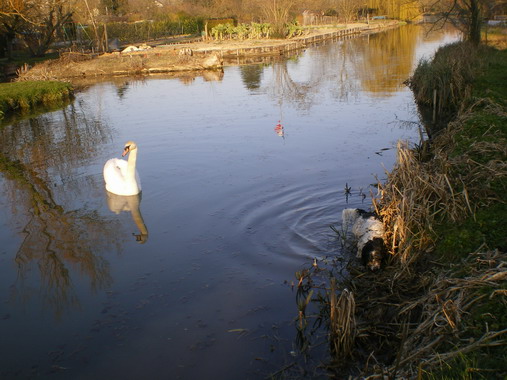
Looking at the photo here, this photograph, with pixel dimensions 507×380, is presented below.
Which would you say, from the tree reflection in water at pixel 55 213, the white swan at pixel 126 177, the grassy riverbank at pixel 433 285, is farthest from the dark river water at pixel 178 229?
the grassy riverbank at pixel 433 285

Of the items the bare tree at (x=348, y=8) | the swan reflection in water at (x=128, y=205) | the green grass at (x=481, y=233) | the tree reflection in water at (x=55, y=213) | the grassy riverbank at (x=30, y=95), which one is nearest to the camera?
the green grass at (x=481, y=233)

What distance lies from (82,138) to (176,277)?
10467mm

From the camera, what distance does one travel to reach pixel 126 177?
Result: 36.4 feet

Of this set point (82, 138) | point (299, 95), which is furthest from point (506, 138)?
point (299, 95)

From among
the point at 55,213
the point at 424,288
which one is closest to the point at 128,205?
the point at 55,213

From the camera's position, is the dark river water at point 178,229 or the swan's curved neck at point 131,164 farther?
the swan's curved neck at point 131,164

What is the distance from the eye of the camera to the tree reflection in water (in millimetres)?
7954

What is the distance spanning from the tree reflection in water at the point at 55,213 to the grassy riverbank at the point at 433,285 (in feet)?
11.6

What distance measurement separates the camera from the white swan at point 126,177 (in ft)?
36.1

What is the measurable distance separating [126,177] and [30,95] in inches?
573

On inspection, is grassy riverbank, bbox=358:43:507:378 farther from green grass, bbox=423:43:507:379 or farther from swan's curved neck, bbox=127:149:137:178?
swan's curved neck, bbox=127:149:137:178

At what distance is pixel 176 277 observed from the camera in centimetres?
780

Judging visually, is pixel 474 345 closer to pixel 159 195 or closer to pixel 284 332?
pixel 284 332

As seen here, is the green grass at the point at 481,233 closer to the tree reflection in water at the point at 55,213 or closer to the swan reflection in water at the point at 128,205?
the tree reflection in water at the point at 55,213
